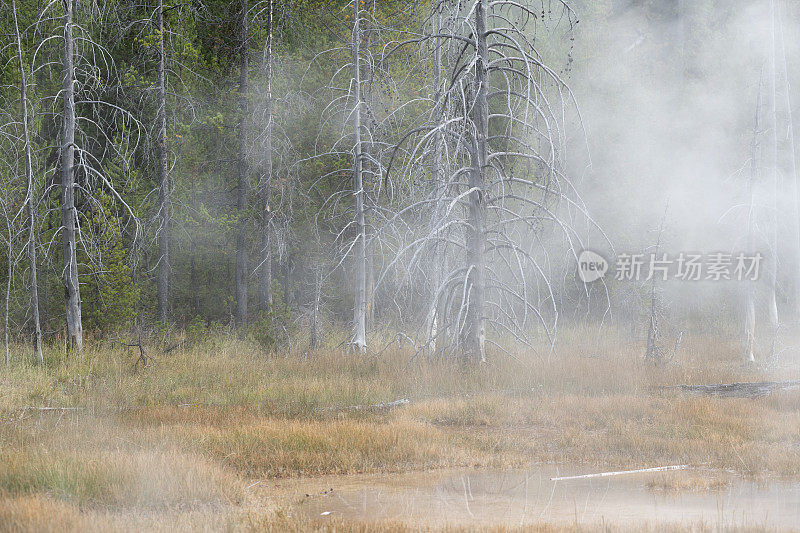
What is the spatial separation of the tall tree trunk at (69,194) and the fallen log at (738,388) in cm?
1040

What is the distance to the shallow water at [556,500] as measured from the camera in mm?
6398

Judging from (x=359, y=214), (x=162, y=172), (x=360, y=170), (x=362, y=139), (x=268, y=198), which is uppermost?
(x=362, y=139)

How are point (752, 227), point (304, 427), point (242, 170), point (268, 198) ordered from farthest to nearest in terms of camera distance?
point (242, 170), point (268, 198), point (752, 227), point (304, 427)

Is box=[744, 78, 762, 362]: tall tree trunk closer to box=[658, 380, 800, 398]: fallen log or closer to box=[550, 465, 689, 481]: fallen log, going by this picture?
box=[658, 380, 800, 398]: fallen log

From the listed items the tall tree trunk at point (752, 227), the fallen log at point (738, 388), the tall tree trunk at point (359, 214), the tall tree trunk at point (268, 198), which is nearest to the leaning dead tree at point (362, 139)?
the tall tree trunk at point (359, 214)

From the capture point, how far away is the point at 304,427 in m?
9.16

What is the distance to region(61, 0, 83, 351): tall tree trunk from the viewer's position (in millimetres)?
14562

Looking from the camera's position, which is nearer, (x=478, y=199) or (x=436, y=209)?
(x=436, y=209)

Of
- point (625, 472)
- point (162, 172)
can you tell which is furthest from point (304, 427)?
point (162, 172)

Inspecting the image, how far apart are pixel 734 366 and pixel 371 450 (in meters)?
9.64

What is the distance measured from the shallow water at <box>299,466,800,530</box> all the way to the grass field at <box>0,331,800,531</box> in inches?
13.1

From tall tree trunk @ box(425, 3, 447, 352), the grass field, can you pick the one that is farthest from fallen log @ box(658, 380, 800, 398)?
tall tree trunk @ box(425, 3, 447, 352)

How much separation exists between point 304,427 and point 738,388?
683 cm

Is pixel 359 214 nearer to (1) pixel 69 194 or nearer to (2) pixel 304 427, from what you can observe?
(1) pixel 69 194
